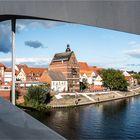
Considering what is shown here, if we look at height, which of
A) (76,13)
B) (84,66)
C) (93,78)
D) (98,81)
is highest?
(84,66)

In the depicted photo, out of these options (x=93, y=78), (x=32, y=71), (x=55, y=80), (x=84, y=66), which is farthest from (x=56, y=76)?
(x=84, y=66)

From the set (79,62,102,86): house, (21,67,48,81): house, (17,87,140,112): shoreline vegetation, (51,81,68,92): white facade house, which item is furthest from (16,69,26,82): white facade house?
(17,87,140,112): shoreline vegetation

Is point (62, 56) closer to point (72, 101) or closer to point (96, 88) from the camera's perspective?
point (96, 88)

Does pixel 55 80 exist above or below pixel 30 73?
below

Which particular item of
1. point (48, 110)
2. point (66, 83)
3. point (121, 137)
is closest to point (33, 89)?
point (48, 110)

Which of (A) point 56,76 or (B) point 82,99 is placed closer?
(B) point 82,99

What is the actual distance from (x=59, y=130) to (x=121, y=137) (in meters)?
3.10

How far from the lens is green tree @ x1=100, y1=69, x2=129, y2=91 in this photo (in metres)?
32.9

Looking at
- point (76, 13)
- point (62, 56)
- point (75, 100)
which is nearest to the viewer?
point (76, 13)

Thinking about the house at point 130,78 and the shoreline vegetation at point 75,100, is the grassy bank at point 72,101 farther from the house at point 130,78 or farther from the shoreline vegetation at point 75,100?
the house at point 130,78

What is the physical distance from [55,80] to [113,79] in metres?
8.10

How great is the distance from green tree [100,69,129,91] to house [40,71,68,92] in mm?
6337

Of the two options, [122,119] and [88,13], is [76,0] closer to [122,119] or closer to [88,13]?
[88,13]

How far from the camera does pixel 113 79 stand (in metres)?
33.2
